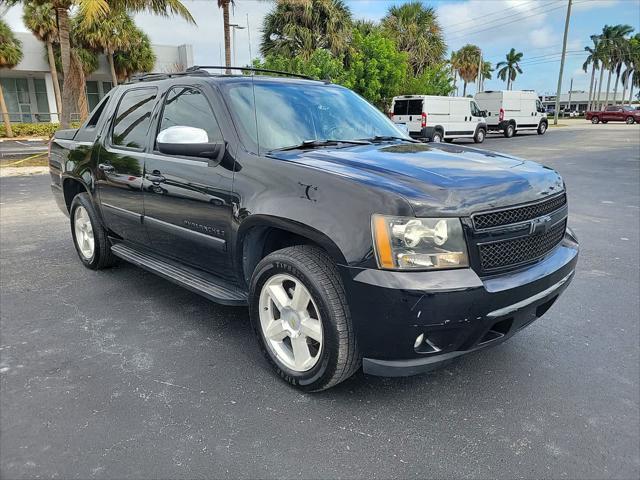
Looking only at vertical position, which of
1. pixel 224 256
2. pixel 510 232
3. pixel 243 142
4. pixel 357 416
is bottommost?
pixel 357 416

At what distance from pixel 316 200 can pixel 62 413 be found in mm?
1768

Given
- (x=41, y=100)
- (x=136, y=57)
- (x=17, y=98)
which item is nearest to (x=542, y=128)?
(x=136, y=57)

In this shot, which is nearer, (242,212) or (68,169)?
(242,212)

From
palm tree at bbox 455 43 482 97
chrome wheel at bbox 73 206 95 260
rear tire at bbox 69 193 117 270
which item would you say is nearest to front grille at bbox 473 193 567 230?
rear tire at bbox 69 193 117 270

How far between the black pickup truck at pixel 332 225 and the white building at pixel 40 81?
28237 millimetres

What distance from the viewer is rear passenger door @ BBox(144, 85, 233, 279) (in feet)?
10.5

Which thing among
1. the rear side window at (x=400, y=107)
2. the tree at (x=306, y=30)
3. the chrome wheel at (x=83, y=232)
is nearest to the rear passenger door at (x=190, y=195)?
the chrome wheel at (x=83, y=232)

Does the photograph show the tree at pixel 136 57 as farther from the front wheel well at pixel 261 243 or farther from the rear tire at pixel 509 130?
the front wheel well at pixel 261 243

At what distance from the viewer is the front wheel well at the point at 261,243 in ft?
9.84

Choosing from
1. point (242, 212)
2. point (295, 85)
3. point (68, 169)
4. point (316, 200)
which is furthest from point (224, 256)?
point (68, 169)

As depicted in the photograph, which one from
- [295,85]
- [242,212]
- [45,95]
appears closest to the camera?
[242,212]

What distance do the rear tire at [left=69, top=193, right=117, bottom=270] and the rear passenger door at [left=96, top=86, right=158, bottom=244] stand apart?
0.26m

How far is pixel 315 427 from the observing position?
Answer: 2559 millimetres

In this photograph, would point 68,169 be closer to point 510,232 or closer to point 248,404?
point 248,404
